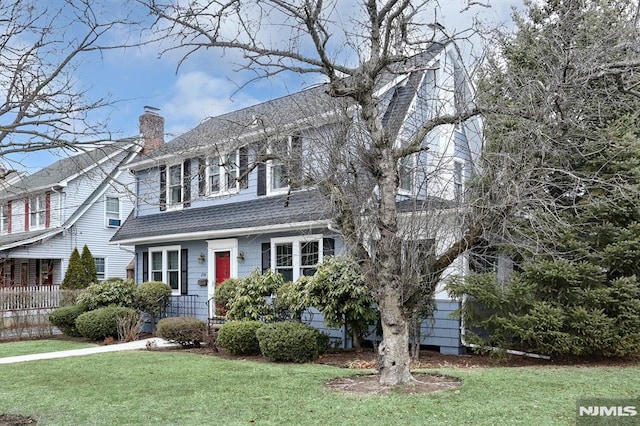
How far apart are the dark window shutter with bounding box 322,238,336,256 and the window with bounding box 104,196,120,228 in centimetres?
1616

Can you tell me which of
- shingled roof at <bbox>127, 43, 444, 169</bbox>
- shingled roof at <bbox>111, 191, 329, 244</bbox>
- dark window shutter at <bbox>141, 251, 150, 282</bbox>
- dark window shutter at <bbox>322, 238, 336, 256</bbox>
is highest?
shingled roof at <bbox>127, 43, 444, 169</bbox>

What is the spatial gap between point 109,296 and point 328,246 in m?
6.96

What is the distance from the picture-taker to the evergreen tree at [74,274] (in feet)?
79.2

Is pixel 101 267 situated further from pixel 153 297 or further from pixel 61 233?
pixel 153 297

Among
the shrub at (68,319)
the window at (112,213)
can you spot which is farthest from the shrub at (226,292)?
the window at (112,213)

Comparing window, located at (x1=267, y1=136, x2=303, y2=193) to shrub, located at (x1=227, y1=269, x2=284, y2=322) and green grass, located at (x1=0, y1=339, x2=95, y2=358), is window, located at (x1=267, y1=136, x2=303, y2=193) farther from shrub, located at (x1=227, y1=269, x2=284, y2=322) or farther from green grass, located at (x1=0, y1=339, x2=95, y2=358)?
green grass, located at (x1=0, y1=339, x2=95, y2=358)

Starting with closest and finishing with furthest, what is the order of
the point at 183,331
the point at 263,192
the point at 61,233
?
the point at 183,331, the point at 263,192, the point at 61,233

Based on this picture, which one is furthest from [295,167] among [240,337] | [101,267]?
[101,267]

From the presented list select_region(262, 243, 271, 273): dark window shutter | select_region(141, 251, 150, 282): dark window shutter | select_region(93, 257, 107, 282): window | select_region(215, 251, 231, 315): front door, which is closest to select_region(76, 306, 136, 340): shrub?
select_region(215, 251, 231, 315): front door

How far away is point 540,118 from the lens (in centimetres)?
812

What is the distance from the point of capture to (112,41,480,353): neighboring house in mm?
10547

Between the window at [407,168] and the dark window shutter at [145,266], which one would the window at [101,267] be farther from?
the window at [407,168]

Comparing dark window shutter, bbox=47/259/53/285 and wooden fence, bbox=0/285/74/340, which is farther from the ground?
dark window shutter, bbox=47/259/53/285

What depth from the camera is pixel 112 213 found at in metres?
27.2
